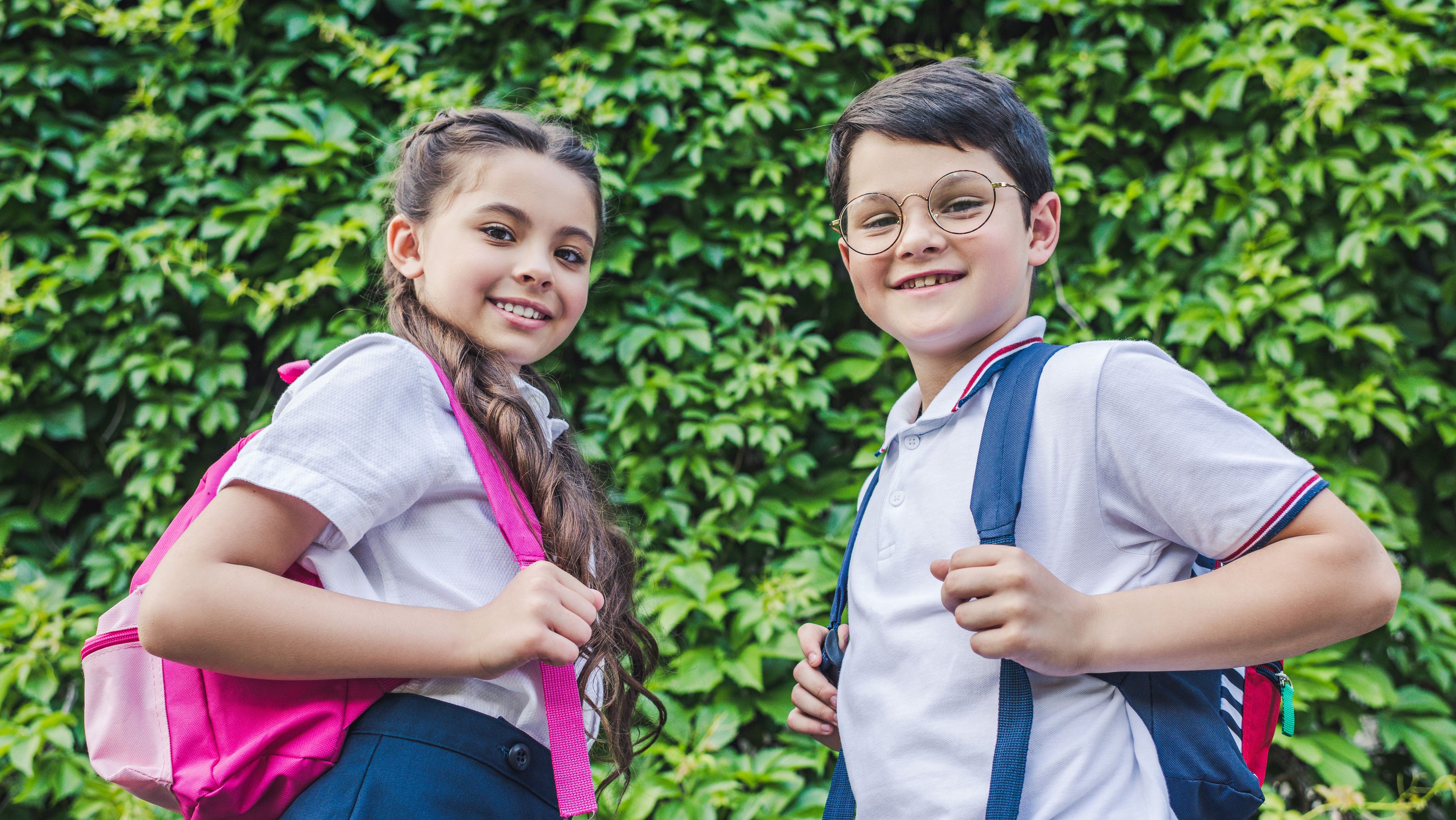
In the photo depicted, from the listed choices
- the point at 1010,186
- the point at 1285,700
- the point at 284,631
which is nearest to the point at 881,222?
the point at 1010,186

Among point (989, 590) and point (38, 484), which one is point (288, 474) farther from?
point (38, 484)

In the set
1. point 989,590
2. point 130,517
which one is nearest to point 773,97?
point 989,590

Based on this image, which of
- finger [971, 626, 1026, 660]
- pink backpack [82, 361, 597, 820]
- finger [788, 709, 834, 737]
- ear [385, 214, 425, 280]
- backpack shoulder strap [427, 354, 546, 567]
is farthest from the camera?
ear [385, 214, 425, 280]

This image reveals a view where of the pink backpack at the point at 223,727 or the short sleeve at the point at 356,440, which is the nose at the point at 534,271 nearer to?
the short sleeve at the point at 356,440

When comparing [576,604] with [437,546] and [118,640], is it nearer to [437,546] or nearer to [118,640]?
[437,546]

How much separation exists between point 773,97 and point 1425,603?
237 centimetres

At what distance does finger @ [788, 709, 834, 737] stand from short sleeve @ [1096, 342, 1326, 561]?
52 cm

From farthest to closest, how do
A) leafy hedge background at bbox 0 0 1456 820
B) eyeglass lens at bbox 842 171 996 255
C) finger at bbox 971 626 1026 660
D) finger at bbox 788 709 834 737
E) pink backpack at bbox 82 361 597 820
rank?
leafy hedge background at bbox 0 0 1456 820 → finger at bbox 788 709 834 737 → eyeglass lens at bbox 842 171 996 255 → pink backpack at bbox 82 361 597 820 → finger at bbox 971 626 1026 660

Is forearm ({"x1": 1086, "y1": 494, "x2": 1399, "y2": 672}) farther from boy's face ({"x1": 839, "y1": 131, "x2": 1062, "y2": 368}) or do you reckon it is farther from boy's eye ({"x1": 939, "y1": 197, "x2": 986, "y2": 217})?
boy's eye ({"x1": 939, "y1": 197, "x2": 986, "y2": 217})

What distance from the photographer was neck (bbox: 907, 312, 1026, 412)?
1300mm

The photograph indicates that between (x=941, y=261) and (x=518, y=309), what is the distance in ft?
2.11

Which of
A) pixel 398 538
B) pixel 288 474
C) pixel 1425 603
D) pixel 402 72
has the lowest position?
pixel 1425 603

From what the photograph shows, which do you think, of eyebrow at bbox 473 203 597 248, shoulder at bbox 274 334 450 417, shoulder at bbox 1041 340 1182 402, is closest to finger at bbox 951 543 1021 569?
shoulder at bbox 1041 340 1182 402

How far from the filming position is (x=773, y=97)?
8.94 ft
